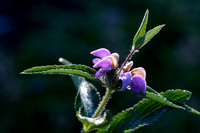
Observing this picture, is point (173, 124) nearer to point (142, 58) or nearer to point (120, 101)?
point (120, 101)

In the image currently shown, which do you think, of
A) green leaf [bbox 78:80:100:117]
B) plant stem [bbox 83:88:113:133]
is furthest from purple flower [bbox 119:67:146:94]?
green leaf [bbox 78:80:100:117]

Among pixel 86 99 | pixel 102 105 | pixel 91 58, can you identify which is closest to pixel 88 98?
pixel 86 99

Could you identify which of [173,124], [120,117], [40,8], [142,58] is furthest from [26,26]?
[120,117]

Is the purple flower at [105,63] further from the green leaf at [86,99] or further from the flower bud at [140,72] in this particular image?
the green leaf at [86,99]

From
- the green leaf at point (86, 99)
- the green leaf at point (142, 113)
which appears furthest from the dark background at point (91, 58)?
the green leaf at point (142, 113)

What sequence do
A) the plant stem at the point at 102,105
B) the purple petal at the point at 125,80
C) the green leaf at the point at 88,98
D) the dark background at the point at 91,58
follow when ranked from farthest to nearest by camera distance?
the dark background at the point at 91,58
the green leaf at the point at 88,98
the plant stem at the point at 102,105
the purple petal at the point at 125,80

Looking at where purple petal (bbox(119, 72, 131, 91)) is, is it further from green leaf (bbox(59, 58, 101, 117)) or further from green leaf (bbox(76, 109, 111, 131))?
green leaf (bbox(59, 58, 101, 117))
